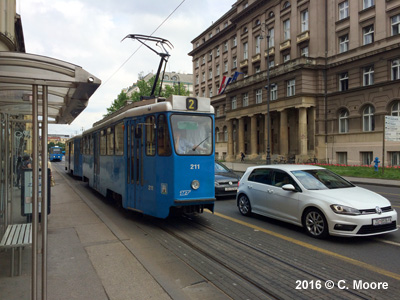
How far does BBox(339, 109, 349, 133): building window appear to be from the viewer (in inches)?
1315

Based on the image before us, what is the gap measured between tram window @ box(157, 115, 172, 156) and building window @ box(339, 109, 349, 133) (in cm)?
3049

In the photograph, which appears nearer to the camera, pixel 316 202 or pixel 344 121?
pixel 316 202

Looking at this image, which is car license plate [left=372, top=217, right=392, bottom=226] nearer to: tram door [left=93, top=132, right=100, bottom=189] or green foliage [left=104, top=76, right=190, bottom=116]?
tram door [left=93, top=132, right=100, bottom=189]

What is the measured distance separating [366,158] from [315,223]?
2780 cm

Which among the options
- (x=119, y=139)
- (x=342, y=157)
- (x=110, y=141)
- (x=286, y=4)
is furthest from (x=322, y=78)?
(x=119, y=139)

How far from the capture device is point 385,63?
29.0m

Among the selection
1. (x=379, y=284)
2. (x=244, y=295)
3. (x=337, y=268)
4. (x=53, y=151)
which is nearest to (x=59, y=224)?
(x=244, y=295)

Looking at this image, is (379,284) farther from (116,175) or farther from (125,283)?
(116,175)

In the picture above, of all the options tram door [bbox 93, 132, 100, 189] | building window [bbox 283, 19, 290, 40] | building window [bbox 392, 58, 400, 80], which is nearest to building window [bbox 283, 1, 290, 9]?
building window [bbox 283, 19, 290, 40]

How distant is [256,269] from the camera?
195 inches

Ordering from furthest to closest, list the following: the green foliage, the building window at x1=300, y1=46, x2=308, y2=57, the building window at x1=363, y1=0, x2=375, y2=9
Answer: the green foliage < the building window at x1=300, y1=46, x2=308, y2=57 < the building window at x1=363, y1=0, x2=375, y2=9

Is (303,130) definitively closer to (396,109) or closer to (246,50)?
(396,109)

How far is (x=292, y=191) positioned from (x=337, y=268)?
2.49m

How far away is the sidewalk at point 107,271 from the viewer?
13.3ft
